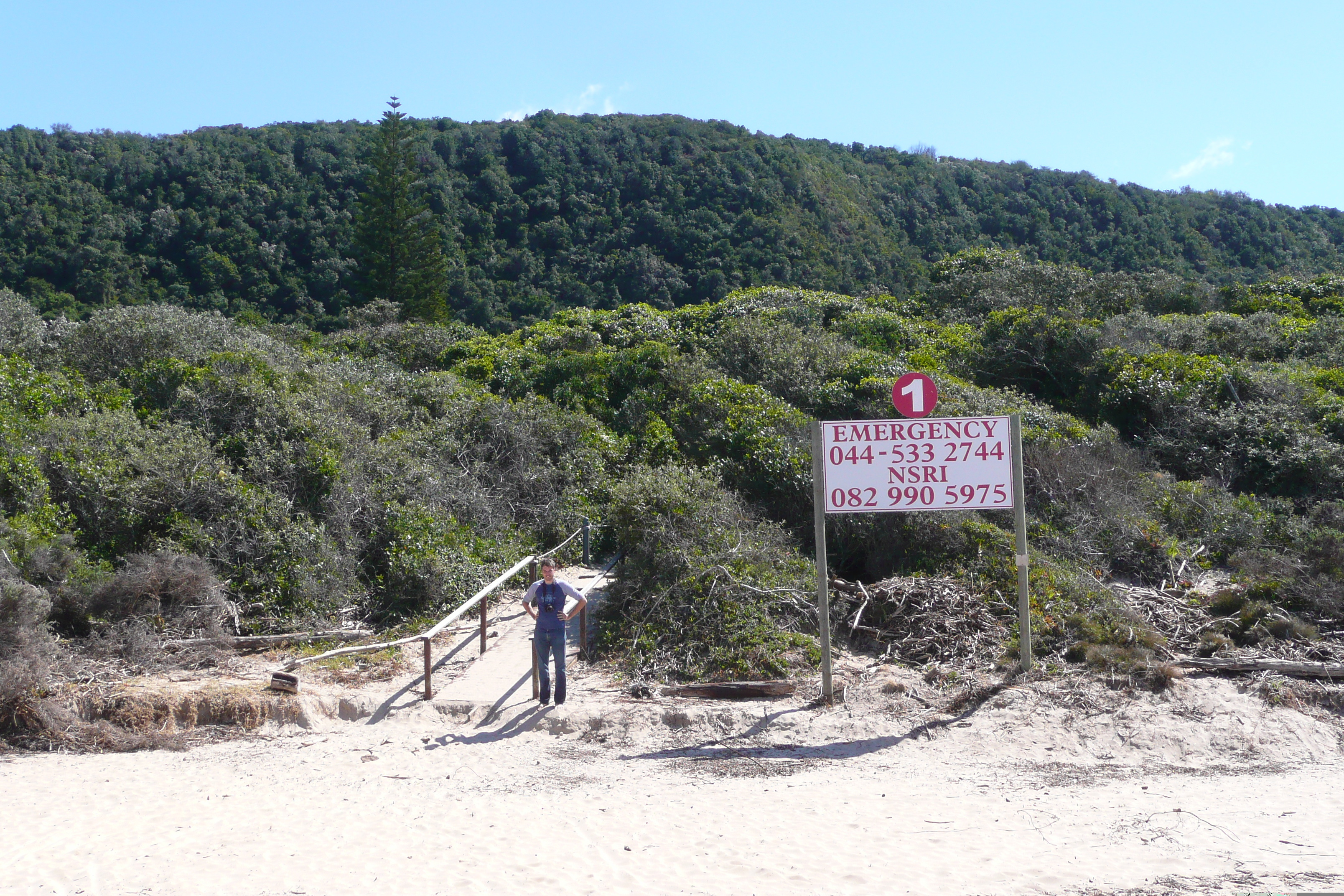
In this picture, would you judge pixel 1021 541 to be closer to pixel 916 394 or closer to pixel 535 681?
pixel 916 394

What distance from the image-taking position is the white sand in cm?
459

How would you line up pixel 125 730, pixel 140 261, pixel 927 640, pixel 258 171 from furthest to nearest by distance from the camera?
1. pixel 258 171
2. pixel 140 261
3. pixel 927 640
4. pixel 125 730

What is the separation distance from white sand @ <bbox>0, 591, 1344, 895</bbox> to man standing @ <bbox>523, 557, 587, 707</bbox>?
0.24m

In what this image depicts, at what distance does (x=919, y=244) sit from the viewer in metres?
47.5

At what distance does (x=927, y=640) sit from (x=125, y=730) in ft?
24.4

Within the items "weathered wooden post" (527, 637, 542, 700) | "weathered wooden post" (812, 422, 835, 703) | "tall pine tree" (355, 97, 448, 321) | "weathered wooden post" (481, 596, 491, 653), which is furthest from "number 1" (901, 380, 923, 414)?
"tall pine tree" (355, 97, 448, 321)

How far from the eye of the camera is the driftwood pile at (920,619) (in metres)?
8.62

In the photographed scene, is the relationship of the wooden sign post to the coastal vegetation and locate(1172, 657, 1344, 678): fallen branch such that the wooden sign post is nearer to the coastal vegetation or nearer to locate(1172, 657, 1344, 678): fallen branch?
locate(1172, 657, 1344, 678): fallen branch

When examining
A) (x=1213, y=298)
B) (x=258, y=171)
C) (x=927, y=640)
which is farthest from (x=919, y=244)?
(x=927, y=640)

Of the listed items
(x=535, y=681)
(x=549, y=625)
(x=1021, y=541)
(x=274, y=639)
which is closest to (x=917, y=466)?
(x=1021, y=541)

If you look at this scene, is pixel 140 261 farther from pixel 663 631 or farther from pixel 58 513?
pixel 663 631

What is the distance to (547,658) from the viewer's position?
7660 mm

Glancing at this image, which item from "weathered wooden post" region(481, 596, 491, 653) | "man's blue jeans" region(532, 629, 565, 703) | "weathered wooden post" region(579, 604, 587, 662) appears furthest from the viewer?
"weathered wooden post" region(481, 596, 491, 653)

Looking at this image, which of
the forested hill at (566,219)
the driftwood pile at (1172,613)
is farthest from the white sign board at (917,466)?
the forested hill at (566,219)
